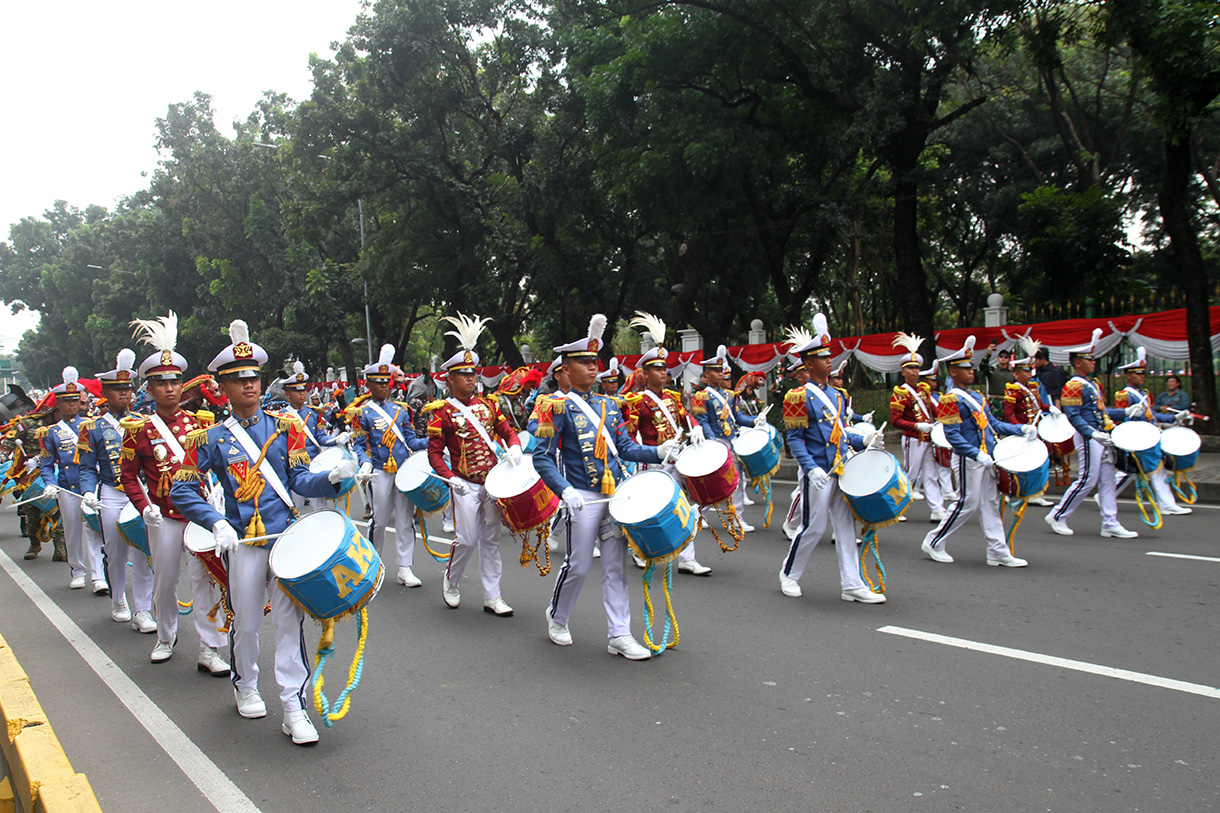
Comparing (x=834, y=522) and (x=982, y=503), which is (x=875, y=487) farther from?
(x=982, y=503)

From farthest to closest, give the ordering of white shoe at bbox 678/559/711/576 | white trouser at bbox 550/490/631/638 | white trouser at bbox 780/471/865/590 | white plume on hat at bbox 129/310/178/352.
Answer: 1. white shoe at bbox 678/559/711/576
2. white trouser at bbox 780/471/865/590
3. white trouser at bbox 550/490/631/638
4. white plume on hat at bbox 129/310/178/352

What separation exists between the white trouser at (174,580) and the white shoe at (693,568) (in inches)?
152

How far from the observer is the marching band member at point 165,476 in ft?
18.3

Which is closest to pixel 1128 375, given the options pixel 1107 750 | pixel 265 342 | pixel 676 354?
pixel 1107 750

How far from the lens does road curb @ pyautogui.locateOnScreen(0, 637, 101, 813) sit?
2.90 m

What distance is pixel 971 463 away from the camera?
7742mm

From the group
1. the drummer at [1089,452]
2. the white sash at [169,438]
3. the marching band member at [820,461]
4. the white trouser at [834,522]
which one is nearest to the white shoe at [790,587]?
the marching band member at [820,461]

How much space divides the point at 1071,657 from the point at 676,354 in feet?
58.6

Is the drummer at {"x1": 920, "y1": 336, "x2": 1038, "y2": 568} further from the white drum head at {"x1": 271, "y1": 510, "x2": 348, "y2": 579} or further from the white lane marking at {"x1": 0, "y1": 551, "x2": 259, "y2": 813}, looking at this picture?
the white lane marking at {"x1": 0, "y1": 551, "x2": 259, "y2": 813}

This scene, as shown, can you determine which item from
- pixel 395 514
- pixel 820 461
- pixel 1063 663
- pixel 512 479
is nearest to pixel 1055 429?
pixel 820 461

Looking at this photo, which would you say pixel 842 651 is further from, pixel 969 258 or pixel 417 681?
pixel 969 258

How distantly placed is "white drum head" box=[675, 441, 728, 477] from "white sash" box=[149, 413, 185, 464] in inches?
129

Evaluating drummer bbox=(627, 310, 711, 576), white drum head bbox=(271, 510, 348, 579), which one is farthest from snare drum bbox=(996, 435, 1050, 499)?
white drum head bbox=(271, 510, 348, 579)

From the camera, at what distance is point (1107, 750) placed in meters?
3.91
